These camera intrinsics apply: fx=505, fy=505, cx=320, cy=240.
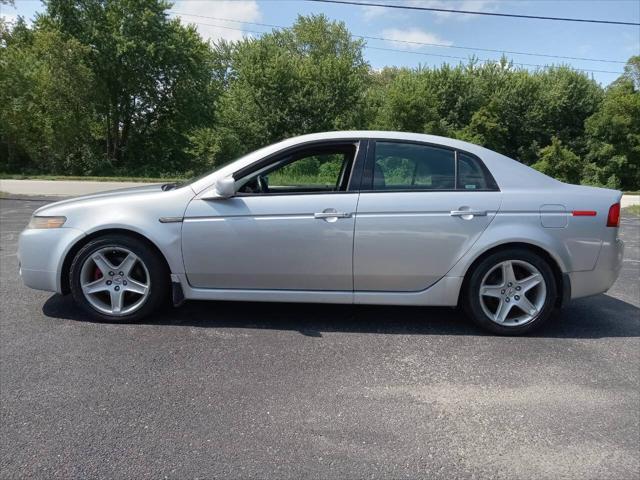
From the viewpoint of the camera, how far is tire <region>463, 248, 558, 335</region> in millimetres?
4066

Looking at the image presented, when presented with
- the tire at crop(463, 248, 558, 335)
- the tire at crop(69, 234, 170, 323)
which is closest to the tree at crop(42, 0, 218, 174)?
the tire at crop(69, 234, 170, 323)

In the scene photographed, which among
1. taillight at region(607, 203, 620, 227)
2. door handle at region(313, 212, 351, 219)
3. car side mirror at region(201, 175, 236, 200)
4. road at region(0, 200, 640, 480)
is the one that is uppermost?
car side mirror at region(201, 175, 236, 200)

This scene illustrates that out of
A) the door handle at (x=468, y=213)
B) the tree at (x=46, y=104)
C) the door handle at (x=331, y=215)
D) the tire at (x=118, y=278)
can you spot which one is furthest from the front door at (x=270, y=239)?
the tree at (x=46, y=104)

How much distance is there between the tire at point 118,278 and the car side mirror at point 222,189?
0.67 meters

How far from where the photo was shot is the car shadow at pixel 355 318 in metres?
4.21

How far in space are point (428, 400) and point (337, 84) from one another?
2904 centimetres

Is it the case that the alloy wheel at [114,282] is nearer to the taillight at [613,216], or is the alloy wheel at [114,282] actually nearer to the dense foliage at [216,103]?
the taillight at [613,216]

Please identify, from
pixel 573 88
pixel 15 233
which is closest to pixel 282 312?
pixel 15 233

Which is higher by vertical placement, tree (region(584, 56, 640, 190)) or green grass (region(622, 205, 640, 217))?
tree (region(584, 56, 640, 190))

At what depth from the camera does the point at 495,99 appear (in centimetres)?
3259

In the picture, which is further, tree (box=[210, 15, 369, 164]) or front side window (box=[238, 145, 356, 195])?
tree (box=[210, 15, 369, 164])

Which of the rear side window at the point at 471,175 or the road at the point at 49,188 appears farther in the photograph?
the road at the point at 49,188

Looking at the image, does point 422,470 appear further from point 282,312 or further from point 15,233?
point 15,233

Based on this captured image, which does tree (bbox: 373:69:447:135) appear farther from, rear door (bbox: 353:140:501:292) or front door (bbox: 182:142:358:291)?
front door (bbox: 182:142:358:291)
